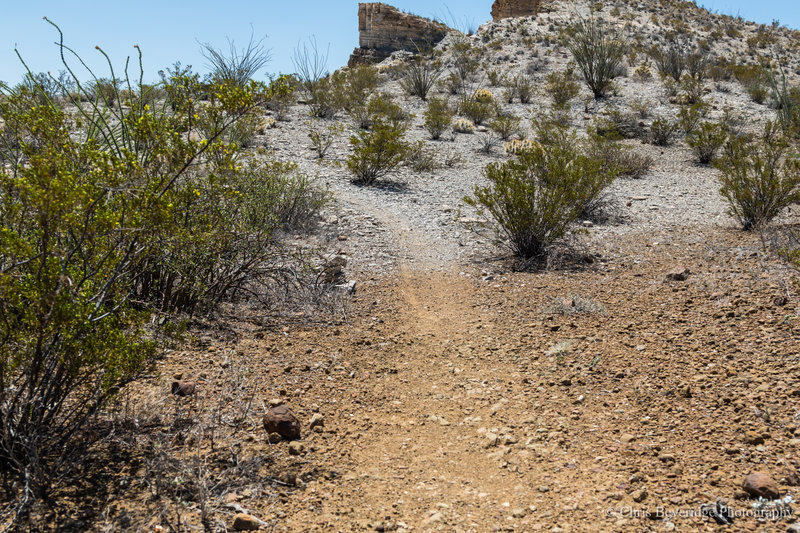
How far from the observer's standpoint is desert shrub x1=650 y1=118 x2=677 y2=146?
45.6ft

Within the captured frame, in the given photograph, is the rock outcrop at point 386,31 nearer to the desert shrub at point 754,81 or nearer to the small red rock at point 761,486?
the desert shrub at point 754,81

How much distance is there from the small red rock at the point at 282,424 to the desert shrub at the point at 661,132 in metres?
13.7

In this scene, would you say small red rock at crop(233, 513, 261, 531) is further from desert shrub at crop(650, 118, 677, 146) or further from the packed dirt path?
desert shrub at crop(650, 118, 677, 146)

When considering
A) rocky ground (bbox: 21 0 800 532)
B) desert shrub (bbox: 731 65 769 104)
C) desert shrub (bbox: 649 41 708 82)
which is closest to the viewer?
rocky ground (bbox: 21 0 800 532)

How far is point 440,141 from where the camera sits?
1452 centimetres

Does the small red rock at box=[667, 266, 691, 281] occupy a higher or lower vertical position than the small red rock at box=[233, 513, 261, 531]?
higher

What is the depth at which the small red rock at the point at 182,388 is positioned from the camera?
3355mm

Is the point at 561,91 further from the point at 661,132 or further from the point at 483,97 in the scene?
the point at 661,132

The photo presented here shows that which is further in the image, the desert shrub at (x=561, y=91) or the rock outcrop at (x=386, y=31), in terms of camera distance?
the rock outcrop at (x=386, y=31)

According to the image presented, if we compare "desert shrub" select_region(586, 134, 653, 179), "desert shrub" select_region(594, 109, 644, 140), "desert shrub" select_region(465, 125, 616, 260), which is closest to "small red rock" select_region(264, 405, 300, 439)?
"desert shrub" select_region(465, 125, 616, 260)

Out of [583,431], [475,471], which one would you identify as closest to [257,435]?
[475,471]

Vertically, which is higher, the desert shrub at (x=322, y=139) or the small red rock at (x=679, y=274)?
the desert shrub at (x=322, y=139)

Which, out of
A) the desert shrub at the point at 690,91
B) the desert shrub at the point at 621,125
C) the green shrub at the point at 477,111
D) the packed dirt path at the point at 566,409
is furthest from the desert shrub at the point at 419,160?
the desert shrub at the point at 690,91

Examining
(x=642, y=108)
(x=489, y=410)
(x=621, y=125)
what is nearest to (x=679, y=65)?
(x=642, y=108)
